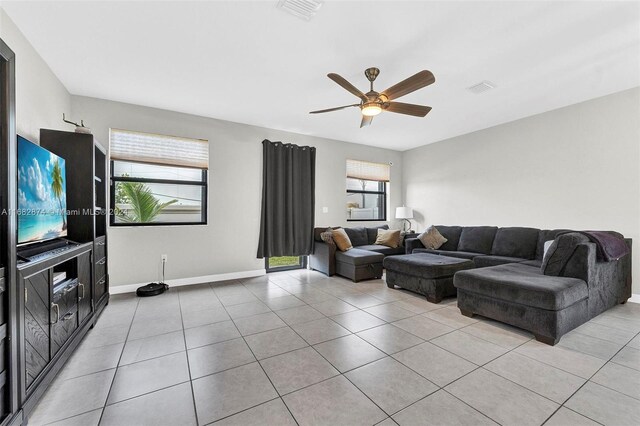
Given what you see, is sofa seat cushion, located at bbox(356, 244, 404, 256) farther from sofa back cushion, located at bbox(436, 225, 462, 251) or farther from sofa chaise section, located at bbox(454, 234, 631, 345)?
sofa chaise section, located at bbox(454, 234, 631, 345)

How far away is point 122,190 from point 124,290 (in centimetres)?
140

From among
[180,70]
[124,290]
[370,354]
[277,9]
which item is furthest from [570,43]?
[124,290]

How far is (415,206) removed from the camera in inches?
248

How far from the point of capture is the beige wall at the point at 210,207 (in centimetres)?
375

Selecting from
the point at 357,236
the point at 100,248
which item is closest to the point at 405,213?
the point at 357,236

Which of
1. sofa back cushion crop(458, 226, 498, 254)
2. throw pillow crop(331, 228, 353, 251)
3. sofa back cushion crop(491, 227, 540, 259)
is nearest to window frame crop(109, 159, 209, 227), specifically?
throw pillow crop(331, 228, 353, 251)

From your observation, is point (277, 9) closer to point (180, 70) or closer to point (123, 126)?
point (180, 70)

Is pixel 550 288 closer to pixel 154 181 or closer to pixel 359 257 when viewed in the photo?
pixel 359 257

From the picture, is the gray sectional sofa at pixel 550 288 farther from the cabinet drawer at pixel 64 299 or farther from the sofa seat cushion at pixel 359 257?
the cabinet drawer at pixel 64 299

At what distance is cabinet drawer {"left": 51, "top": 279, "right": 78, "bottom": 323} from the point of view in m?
1.84

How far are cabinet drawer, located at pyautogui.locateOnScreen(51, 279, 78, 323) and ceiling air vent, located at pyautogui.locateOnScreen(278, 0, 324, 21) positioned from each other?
2.62 meters

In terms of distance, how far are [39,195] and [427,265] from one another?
12.5 feet

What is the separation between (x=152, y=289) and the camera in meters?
3.67

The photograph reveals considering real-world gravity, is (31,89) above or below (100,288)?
above
